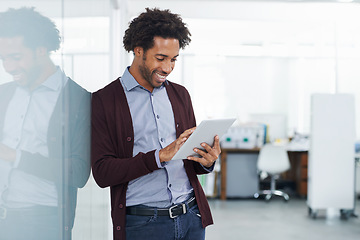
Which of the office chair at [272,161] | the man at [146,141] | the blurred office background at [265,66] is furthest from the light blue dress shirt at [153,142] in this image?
the blurred office background at [265,66]

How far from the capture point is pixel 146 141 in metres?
1.56

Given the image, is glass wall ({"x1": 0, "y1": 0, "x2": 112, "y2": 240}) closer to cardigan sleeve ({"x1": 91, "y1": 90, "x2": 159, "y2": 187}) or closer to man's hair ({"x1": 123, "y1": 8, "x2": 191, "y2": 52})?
cardigan sleeve ({"x1": 91, "y1": 90, "x2": 159, "y2": 187})

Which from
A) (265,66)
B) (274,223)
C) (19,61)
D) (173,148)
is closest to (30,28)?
(19,61)

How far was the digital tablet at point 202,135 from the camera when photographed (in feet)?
4.57

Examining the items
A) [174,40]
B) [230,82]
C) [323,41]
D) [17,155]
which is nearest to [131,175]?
[174,40]

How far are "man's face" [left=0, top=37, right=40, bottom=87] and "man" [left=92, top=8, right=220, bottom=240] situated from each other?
56cm

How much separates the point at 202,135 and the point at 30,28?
72 cm

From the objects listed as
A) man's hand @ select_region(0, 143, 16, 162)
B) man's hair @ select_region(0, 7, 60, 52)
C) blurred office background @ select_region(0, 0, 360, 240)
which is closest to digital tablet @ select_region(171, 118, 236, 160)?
man's hair @ select_region(0, 7, 60, 52)

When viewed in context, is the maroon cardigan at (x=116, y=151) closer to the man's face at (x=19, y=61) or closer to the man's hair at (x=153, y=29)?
the man's hair at (x=153, y=29)

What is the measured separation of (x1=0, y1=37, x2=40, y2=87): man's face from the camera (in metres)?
0.80

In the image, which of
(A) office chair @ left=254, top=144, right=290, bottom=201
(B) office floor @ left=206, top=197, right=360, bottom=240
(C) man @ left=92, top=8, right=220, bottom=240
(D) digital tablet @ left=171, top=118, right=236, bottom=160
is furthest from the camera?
(A) office chair @ left=254, top=144, right=290, bottom=201

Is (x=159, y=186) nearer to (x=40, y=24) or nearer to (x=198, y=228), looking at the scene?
(x=198, y=228)

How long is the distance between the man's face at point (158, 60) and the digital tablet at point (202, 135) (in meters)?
0.27

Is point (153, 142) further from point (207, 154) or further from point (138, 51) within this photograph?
point (138, 51)
